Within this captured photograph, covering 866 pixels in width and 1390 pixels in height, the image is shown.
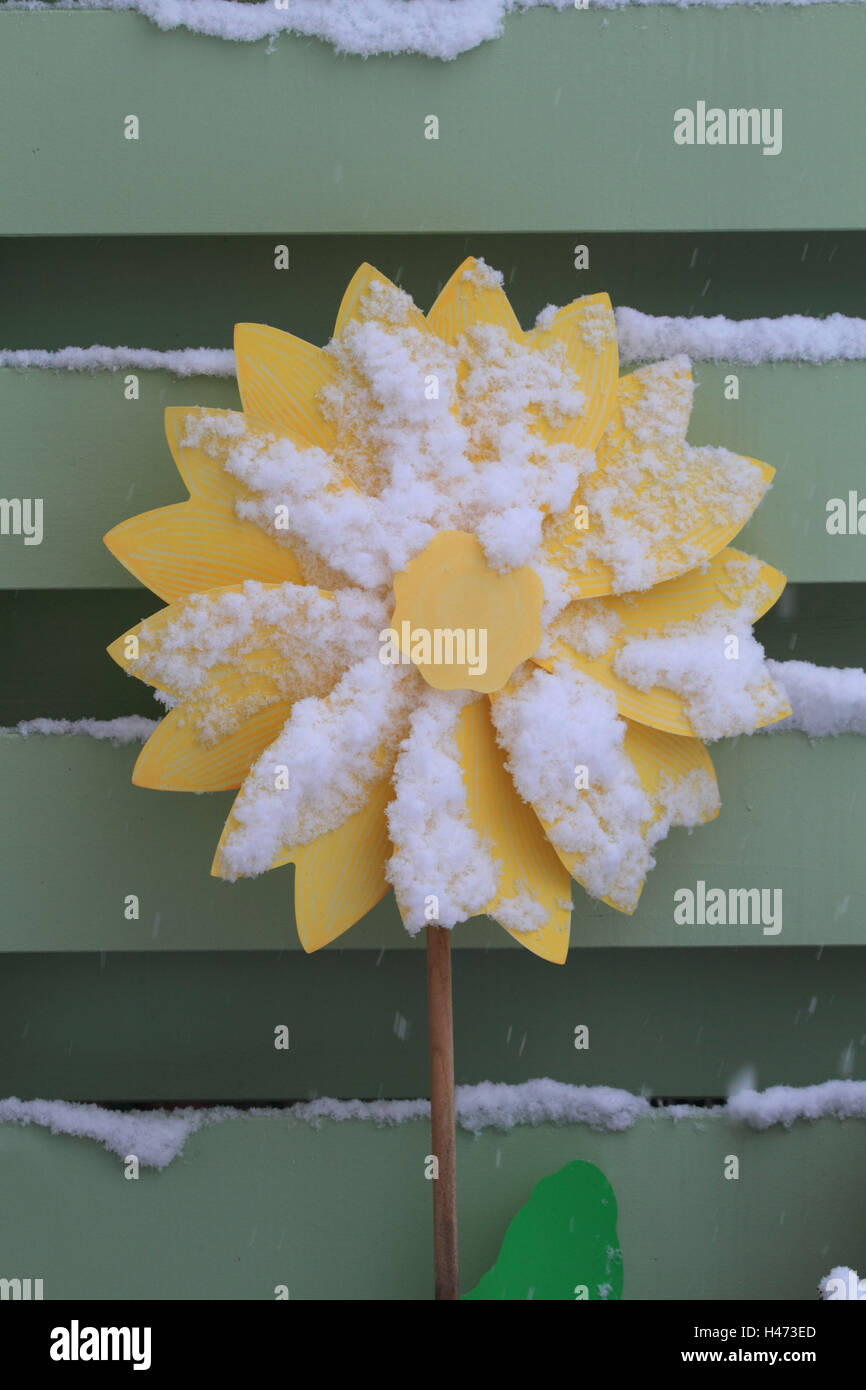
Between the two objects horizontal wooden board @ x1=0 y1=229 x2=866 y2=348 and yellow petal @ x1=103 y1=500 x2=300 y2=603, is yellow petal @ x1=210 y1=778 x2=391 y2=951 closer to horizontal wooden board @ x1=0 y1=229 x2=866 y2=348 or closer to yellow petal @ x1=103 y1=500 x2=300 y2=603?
yellow petal @ x1=103 y1=500 x2=300 y2=603

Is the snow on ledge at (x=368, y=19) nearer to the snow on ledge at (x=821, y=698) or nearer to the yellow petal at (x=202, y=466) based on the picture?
the yellow petal at (x=202, y=466)

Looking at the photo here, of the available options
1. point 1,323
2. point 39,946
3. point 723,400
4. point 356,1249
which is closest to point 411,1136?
point 356,1249

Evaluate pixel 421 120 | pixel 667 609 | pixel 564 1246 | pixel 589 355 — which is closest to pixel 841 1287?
pixel 564 1246

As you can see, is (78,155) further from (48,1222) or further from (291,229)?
(48,1222)

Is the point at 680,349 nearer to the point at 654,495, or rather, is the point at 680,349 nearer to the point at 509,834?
the point at 654,495

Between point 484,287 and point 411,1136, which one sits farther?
point 411,1136
